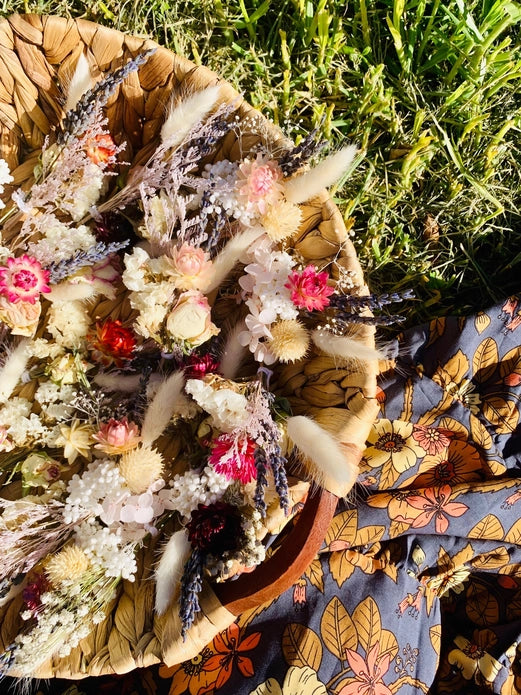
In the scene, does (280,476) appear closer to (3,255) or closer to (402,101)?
(3,255)

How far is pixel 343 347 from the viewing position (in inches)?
34.5

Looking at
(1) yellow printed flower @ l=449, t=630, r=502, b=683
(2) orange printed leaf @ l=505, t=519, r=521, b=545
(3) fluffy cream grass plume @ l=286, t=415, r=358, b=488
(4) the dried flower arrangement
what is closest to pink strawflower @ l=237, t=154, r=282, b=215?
(4) the dried flower arrangement

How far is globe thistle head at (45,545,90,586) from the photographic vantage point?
34.0 inches

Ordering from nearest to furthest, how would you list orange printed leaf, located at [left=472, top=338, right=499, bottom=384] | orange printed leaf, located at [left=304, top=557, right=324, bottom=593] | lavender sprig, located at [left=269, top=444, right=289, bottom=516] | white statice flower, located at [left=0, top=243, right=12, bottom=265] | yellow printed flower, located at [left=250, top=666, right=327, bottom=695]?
1. lavender sprig, located at [left=269, top=444, right=289, bottom=516]
2. white statice flower, located at [left=0, top=243, right=12, bottom=265]
3. yellow printed flower, located at [left=250, top=666, right=327, bottom=695]
4. orange printed leaf, located at [left=304, top=557, right=324, bottom=593]
5. orange printed leaf, located at [left=472, top=338, right=499, bottom=384]

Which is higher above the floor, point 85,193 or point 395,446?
point 85,193

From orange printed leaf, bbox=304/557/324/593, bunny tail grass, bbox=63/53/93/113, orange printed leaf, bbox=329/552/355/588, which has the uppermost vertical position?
bunny tail grass, bbox=63/53/93/113

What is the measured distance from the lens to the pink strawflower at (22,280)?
83 cm

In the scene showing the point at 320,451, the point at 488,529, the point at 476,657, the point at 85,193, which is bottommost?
the point at 476,657

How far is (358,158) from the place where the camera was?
49.4 inches

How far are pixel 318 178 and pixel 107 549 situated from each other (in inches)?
25.0

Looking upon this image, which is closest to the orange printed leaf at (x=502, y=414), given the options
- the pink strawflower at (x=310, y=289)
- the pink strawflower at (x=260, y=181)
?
the pink strawflower at (x=310, y=289)

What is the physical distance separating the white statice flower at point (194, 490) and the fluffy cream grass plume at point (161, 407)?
0.27ft

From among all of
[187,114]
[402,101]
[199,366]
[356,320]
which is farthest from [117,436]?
[402,101]

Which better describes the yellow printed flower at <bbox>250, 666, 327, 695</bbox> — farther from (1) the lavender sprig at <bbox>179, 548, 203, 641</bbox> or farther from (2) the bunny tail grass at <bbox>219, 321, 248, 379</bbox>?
(2) the bunny tail grass at <bbox>219, 321, 248, 379</bbox>
